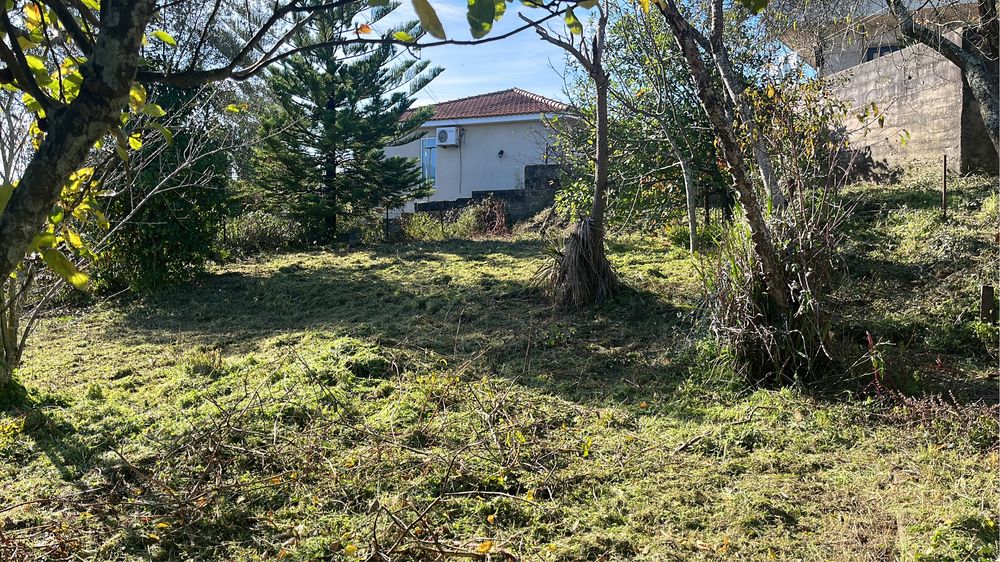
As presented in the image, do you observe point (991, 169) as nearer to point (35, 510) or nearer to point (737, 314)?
point (737, 314)

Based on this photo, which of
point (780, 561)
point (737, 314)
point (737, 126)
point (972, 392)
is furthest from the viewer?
point (737, 126)

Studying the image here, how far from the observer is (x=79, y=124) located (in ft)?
4.78

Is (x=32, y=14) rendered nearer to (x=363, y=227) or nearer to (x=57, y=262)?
(x=57, y=262)

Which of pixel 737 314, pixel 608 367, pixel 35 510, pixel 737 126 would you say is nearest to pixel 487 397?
pixel 608 367

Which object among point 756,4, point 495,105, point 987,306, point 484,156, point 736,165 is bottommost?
point 987,306

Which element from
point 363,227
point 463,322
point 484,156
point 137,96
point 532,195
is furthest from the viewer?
point 484,156

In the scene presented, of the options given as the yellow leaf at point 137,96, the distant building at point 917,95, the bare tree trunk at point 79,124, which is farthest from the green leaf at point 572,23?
the distant building at point 917,95

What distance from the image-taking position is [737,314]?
457 centimetres

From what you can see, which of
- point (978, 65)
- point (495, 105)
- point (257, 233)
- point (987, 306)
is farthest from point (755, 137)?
point (495, 105)

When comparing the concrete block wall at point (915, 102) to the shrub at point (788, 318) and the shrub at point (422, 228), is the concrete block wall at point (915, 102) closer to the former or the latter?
the shrub at point (788, 318)

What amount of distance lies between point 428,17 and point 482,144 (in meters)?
20.2

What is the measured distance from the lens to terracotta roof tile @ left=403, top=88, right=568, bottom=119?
20.3 m

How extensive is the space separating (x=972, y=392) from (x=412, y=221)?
9.97 meters

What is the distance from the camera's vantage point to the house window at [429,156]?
22.2 metres
